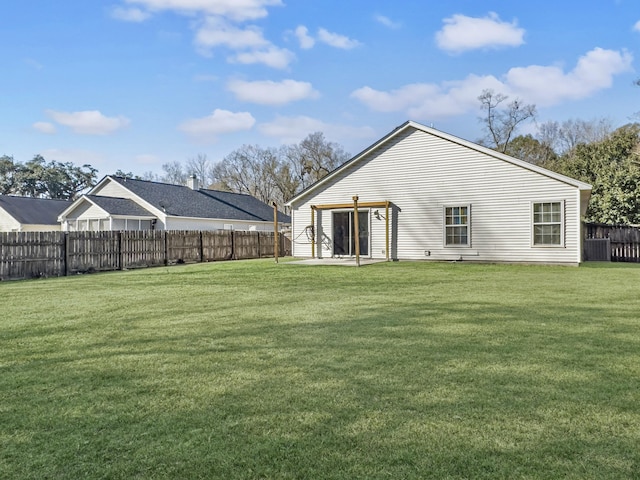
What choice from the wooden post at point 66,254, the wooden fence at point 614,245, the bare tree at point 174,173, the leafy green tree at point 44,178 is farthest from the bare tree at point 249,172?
the wooden fence at point 614,245

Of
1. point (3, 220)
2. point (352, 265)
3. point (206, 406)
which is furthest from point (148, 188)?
point (206, 406)

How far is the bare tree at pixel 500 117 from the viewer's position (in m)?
35.5

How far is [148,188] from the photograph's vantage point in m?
27.4

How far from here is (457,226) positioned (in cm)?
1564

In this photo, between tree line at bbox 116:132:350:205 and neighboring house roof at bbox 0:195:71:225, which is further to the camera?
tree line at bbox 116:132:350:205

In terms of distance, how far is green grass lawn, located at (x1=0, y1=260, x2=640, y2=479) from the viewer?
7.16 feet

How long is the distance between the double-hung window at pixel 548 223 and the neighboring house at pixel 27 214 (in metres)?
31.4

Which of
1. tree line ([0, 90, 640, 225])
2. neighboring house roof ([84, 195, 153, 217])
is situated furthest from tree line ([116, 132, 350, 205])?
neighboring house roof ([84, 195, 153, 217])

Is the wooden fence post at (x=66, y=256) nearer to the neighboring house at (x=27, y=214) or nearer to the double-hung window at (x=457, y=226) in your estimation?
the double-hung window at (x=457, y=226)

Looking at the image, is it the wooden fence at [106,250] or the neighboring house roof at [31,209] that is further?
the neighboring house roof at [31,209]

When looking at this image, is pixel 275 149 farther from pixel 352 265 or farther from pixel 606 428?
pixel 606 428

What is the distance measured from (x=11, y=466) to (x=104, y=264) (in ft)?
47.9

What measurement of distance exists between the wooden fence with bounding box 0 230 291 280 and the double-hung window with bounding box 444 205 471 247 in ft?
33.9

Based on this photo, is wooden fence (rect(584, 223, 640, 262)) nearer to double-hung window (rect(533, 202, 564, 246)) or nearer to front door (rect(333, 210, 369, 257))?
double-hung window (rect(533, 202, 564, 246))
